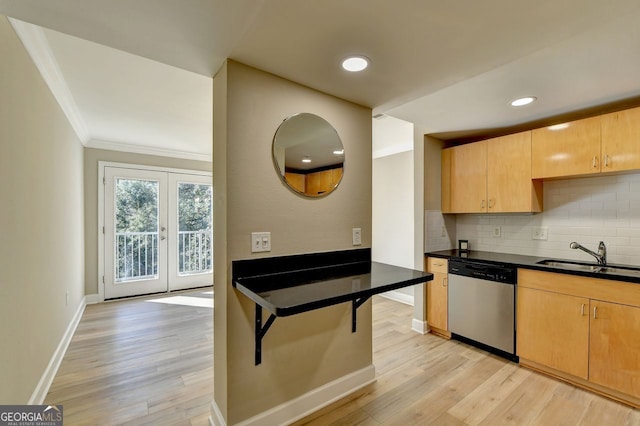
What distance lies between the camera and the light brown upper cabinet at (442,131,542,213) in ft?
8.83

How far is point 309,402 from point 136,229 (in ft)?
13.3

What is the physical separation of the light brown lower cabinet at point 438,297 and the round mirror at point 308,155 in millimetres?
1739

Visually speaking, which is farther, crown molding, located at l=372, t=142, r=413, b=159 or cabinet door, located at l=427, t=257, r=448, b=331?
crown molding, located at l=372, t=142, r=413, b=159

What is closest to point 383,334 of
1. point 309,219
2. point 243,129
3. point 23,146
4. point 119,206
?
point 309,219

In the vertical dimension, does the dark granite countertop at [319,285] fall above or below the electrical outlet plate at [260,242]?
below

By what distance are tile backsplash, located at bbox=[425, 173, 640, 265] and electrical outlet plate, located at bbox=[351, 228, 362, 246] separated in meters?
1.32

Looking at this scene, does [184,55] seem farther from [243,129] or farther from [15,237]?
[15,237]

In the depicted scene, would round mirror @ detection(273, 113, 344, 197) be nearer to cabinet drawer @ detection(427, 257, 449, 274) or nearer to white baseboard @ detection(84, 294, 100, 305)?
cabinet drawer @ detection(427, 257, 449, 274)

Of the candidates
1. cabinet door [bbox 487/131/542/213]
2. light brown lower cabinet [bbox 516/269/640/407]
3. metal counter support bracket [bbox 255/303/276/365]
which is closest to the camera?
metal counter support bracket [bbox 255/303/276/365]

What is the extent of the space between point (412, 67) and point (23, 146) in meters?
2.47

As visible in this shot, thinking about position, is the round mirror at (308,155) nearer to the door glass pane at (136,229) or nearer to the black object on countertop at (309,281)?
the black object on countertop at (309,281)

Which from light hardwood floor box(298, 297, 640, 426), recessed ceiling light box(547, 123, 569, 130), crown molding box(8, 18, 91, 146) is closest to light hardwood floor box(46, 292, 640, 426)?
light hardwood floor box(298, 297, 640, 426)

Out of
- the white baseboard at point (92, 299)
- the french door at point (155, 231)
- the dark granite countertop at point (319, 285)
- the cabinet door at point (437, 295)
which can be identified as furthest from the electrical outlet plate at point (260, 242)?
the white baseboard at point (92, 299)

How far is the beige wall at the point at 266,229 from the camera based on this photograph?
1.61 metres
